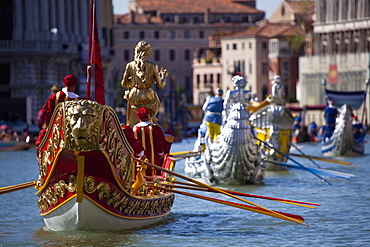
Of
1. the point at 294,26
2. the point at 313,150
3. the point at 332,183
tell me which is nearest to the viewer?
the point at 332,183

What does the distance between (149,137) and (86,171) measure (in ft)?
6.54

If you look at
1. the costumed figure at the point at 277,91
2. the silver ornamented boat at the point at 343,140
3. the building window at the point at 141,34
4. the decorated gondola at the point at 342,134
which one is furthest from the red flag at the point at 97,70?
the building window at the point at 141,34

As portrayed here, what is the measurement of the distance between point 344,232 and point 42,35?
131 ft

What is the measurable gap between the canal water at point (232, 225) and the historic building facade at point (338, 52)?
2189 inches

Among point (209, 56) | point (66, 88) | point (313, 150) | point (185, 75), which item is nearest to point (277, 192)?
point (66, 88)

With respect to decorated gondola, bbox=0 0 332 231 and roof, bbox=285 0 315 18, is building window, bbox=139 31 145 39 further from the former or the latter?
decorated gondola, bbox=0 0 332 231

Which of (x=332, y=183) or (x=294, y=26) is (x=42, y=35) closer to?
(x=332, y=183)

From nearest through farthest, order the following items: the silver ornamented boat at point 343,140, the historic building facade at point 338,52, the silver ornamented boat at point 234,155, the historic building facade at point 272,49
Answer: the silver ornamented boat at point 234,155 → the silver ornamented boat at point 343,140 → the historic building facade at point 338,52 → the historic building facade at point 272,49

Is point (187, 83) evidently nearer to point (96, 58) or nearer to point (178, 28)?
point (178, 28)

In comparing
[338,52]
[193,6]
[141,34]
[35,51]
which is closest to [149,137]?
[35,51]

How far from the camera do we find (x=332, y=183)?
20516mm

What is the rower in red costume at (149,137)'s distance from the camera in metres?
14.1

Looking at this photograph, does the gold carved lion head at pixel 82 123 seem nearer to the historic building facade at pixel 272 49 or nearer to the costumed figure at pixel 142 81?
the costumed figure at pixel 142 81

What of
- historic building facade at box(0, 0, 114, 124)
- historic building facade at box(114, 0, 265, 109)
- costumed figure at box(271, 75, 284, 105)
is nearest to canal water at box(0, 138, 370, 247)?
costumed figure at box(271, 75, 284, 105)
